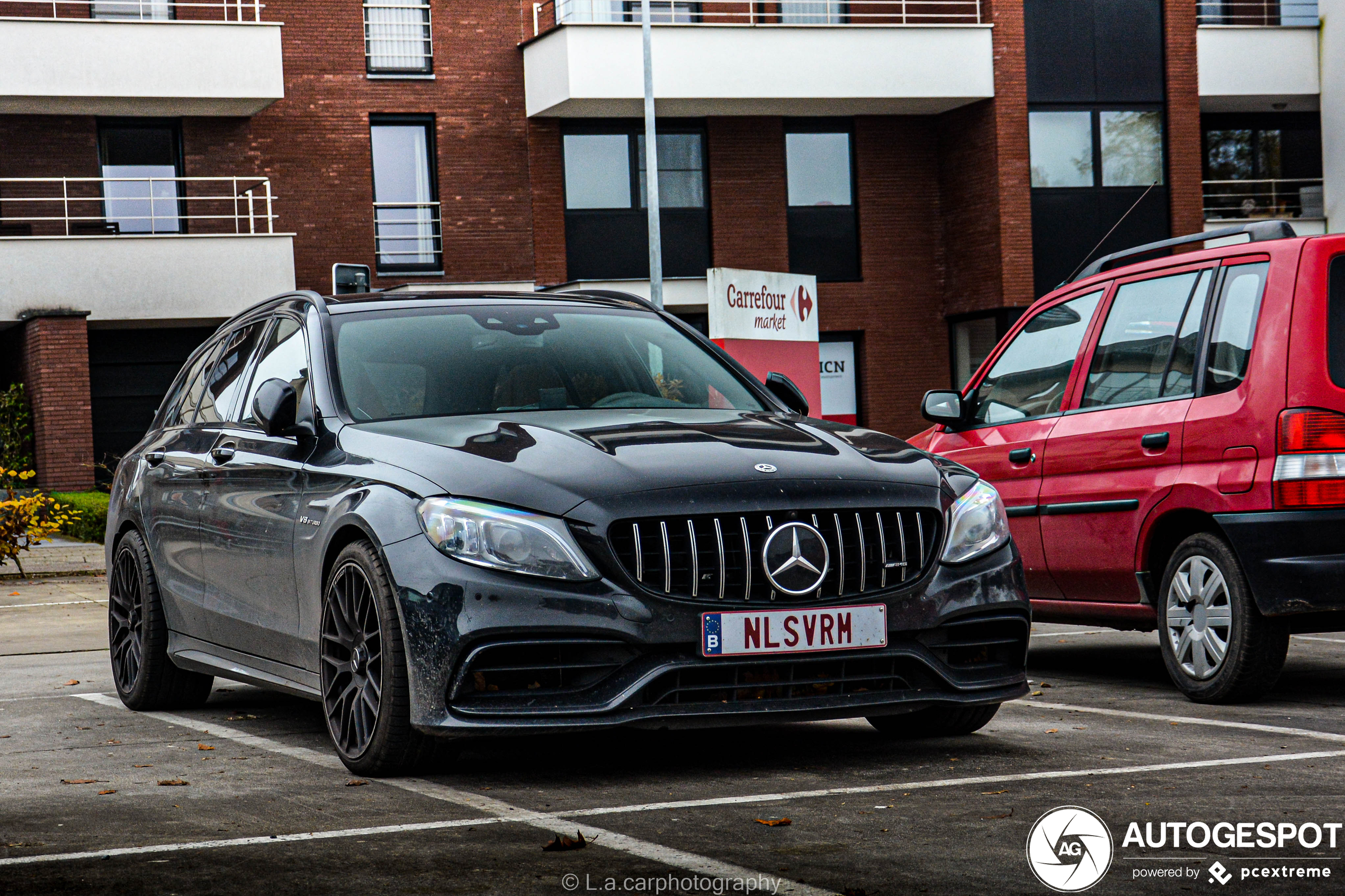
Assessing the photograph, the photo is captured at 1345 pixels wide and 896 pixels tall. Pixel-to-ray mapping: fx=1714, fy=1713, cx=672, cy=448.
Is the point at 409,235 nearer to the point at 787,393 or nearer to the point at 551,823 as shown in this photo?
the point at 787,393

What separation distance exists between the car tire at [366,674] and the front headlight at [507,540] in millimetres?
293

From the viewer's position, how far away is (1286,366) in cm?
673

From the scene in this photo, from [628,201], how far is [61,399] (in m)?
10.1

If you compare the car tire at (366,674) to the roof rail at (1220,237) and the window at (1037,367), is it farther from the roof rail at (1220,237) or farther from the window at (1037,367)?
the window at (1037,367)

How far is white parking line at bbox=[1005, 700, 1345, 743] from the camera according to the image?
6121 millimetres

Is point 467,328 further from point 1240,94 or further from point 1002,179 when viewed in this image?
point 1240,94

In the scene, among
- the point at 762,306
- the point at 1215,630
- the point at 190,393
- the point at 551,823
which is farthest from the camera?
the point at 762,306

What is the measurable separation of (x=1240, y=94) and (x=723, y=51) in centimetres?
958

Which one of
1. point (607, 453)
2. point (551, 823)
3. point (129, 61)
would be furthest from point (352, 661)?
point (129, 61)

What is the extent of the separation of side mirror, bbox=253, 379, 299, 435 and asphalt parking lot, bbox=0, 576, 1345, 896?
1170 millimetres

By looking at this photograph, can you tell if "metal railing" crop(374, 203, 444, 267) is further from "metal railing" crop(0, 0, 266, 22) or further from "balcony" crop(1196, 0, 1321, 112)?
"balcony" crop(1196, 0, 1321, 112)

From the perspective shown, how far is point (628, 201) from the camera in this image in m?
30.1

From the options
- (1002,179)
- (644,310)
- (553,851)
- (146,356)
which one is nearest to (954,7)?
(1002,179)

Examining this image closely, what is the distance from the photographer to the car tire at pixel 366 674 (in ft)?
17.2
